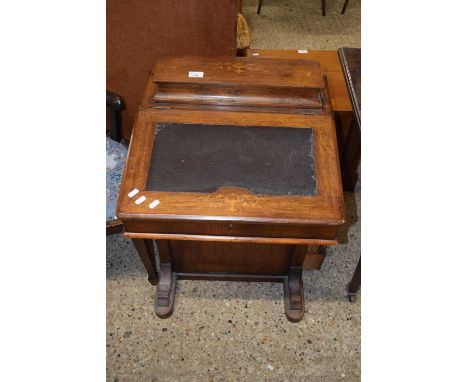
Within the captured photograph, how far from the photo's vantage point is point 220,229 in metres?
1.35

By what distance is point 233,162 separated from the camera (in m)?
1.43

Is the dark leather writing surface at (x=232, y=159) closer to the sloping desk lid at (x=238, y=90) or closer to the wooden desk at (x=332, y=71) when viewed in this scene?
the sloping desk lid at (x=238, y=90)

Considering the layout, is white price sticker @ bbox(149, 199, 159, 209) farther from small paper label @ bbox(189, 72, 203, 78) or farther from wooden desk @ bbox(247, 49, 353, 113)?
wooden desk @ bbox(247, 49, 353, 113)

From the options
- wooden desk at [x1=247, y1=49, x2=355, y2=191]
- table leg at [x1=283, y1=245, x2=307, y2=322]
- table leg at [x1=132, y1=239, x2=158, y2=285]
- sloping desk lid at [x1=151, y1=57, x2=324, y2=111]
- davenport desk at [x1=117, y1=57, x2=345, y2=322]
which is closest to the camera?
davenport desk at [x1=117, y1=57, x2=345, y2=322]

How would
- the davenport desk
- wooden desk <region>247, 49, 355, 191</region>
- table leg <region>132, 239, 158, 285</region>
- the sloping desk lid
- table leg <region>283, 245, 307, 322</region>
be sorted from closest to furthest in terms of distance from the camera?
the davenport desk → the sloping desk lid → table leg <region>132, 239, 158, 285</region> → table leg <region>283, 245, 307, 322</region> → wooden desk <region>247, 49, 355, 191</region>

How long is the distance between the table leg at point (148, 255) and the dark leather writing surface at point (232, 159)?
0.47 m

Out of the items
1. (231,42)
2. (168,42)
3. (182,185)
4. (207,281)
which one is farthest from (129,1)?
(207,281)

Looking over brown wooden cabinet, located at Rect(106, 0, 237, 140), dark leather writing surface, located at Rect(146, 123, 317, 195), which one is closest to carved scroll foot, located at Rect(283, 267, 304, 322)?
dark leather writing surface, located at Rect(146, 123, 317, 195)

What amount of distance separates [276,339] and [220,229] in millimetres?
850

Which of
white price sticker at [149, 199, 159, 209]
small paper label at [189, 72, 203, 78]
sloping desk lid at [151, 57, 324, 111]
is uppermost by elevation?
small paper label at [189, 72, 203, 78]

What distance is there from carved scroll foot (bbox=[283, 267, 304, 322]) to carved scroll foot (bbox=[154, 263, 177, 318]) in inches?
21.6

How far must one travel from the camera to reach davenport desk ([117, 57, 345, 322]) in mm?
1313

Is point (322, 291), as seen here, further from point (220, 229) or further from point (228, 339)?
point (220, 229)

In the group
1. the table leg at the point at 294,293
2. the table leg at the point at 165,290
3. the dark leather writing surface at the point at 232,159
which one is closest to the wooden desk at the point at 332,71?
the dark leather writing surface at the point at 232,159
